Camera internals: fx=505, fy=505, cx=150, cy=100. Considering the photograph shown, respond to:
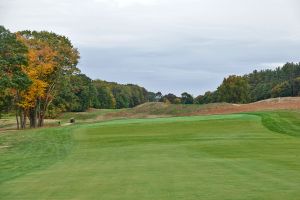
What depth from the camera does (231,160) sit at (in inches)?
674

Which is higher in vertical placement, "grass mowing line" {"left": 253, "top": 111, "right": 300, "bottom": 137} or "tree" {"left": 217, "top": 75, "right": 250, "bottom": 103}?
"tree" {"left": 217, "top": 75, "right": 250, "bottom": 103}

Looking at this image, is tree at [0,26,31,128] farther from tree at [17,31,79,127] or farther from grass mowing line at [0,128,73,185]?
tree at [17,31,79,127]

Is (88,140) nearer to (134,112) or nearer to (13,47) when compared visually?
(13,47)

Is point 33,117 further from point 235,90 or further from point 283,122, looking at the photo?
point 235,90

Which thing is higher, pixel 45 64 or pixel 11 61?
pixel 45 64

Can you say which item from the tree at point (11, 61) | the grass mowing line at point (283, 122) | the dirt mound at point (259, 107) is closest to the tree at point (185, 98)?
the dirt mound at point (259, 107)

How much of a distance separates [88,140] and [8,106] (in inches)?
1311

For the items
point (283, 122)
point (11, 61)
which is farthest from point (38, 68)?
point (283, 122)

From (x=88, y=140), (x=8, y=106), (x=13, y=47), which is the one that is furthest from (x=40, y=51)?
(x=88, y=140)

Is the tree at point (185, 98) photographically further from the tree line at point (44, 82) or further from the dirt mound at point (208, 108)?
the dirt mound at point (208, 108)

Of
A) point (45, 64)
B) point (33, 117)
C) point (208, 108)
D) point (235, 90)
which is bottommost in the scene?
point (208, 108)

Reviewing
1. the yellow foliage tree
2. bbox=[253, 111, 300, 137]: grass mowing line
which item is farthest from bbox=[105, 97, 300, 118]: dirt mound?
the yellow foliage tree

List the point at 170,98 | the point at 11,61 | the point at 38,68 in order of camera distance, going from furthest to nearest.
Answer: the point at 170,98
the point at 38,68
the point at 11,61

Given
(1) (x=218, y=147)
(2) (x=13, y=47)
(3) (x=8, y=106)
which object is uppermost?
(2) (x=13, y=47)
